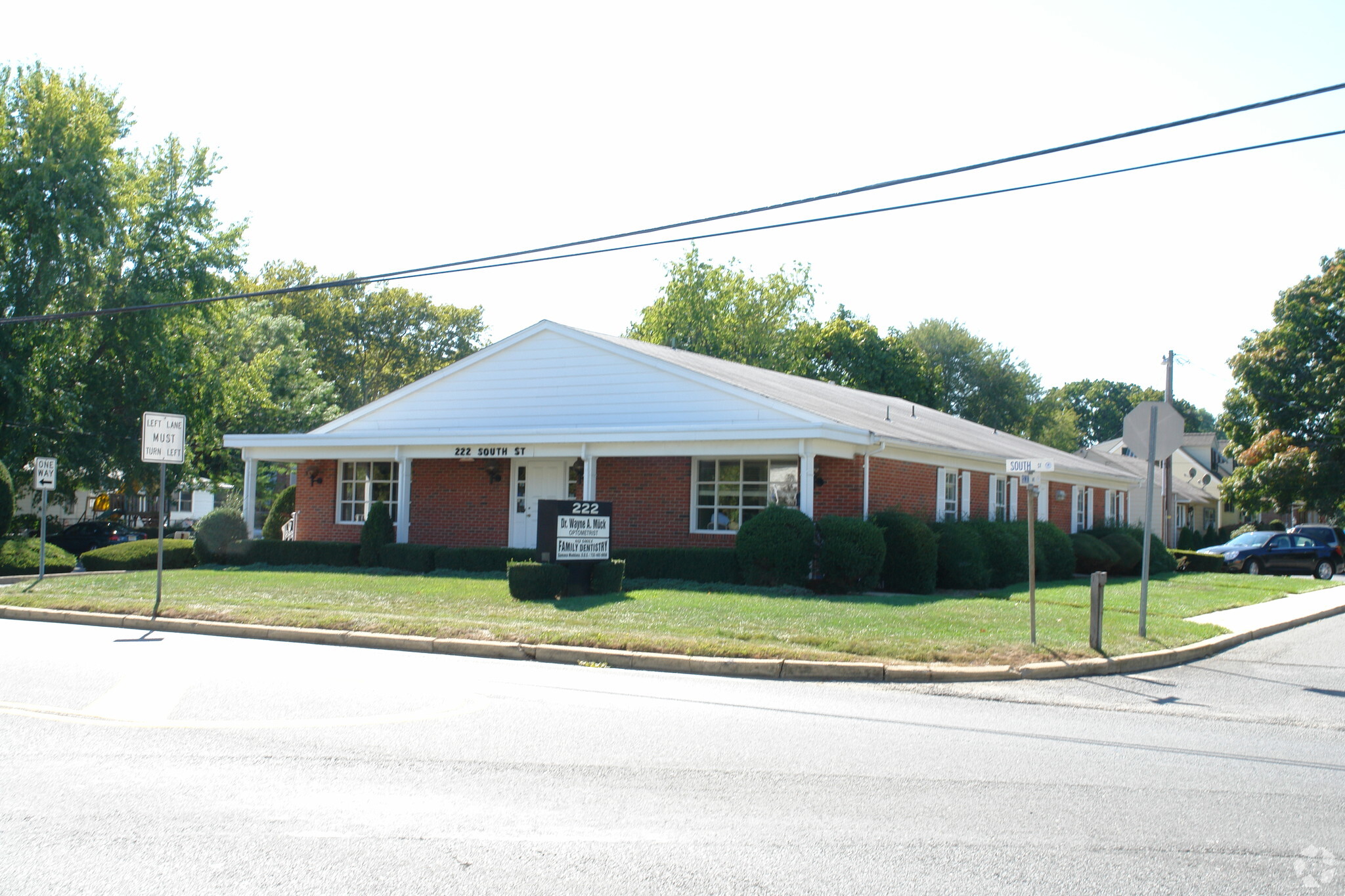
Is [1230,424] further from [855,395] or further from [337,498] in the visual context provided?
[337,498]

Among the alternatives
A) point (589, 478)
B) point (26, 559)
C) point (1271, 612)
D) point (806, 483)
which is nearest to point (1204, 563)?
point (1271, 612)

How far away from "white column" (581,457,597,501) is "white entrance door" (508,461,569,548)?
6.51 feet

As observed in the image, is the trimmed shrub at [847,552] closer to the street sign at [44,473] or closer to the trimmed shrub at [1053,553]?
the trimmed shrub at [1053,553]

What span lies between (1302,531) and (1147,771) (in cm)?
3838

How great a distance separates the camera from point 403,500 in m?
23.9

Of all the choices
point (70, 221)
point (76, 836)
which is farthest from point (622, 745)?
point (70, 221)

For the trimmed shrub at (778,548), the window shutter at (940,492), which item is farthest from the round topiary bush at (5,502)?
the window shutter at (940,492)

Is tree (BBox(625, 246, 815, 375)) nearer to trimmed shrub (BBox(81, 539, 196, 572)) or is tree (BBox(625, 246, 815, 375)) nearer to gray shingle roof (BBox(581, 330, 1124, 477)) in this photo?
gray shingle roof (BBox(581, 330, 1124, 477))

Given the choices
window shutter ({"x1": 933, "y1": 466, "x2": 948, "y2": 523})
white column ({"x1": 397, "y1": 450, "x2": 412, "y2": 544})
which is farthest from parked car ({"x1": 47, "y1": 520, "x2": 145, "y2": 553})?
window shutter ({"x1": 933, "y1": 466, "x2": 948, "y2": 523})

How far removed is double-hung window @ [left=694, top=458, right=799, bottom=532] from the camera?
70.1 ft

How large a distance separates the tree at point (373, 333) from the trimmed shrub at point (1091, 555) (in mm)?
43057

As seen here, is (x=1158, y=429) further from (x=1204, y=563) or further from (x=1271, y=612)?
(x=1204, y=563)

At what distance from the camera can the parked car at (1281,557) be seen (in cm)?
3117

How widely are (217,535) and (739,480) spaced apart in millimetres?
12156
